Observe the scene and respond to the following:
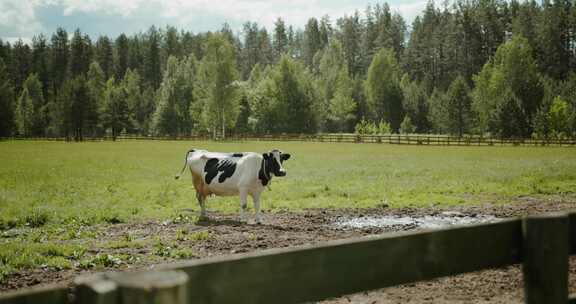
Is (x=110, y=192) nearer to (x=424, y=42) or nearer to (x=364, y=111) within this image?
(x=364, y=111)

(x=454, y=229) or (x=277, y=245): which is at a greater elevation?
(x=454, y=229)

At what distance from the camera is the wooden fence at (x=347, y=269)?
6.97ft

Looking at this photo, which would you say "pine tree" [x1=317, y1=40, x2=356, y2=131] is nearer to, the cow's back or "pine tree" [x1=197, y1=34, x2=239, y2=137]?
"pine tree" [x1=197, y1=34, x2=239, y2=137]

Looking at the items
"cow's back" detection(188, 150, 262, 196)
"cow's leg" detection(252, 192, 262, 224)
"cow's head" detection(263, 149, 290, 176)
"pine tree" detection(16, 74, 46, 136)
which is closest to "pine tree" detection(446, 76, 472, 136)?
"cow's head" detection(263, 149, 290, 176)

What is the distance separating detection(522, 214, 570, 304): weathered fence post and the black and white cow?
10.3m

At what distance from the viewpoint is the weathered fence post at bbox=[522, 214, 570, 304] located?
10.3ft

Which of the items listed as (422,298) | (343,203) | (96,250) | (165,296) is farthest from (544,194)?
(165,296)

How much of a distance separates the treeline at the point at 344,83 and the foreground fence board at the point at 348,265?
69.3m

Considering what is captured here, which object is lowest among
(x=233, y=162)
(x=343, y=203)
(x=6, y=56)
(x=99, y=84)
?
(x=343, y=203)

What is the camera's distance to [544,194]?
18.2 m

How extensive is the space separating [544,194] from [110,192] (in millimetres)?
15677

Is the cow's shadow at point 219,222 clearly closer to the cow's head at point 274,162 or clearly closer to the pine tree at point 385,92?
the cow's head at point 274,162

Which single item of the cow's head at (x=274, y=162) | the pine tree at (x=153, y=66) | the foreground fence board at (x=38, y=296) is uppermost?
the pine tree at (x=153, y=66)

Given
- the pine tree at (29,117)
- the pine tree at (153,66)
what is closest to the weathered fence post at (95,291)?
the pine tree at (29,117)
